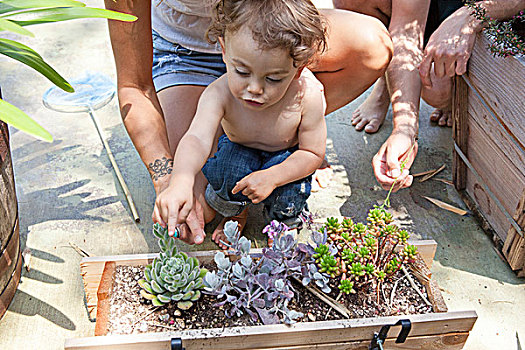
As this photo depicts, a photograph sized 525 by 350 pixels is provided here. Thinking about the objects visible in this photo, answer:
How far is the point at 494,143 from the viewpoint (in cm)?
190

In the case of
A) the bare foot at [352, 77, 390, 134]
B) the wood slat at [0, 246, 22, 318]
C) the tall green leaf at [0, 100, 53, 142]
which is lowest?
the wood slat at [0, 246, 22, 318]

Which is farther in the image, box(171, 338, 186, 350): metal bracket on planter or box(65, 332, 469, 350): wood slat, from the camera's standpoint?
box(65, 332, 469, 350): wood slat

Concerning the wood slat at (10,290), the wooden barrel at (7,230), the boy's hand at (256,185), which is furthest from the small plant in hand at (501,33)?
the wood slat at (10,290)

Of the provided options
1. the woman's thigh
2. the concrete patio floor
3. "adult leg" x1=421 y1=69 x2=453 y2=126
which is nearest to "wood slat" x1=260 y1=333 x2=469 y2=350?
the concrete patio floor

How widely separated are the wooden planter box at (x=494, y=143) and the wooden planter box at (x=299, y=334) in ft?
1.81

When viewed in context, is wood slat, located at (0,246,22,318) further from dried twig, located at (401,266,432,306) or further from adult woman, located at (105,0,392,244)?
dried twig, located at (401,266,432,306)

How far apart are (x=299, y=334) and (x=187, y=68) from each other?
1208 mm

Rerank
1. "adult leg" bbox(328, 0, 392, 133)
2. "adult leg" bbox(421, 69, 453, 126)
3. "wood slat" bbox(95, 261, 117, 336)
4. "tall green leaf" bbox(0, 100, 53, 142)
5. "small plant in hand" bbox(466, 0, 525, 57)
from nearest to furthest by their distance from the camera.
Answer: "tall green leaf" bbox(0, 100, 53, 142) < "wood slat" bbox(95, 261, 117, 336) < "small plant in hand" bbox(466, 0, 525, 57) < "adult leg" bbox(421, 69, 453, 126) < "adult leg" bbox(328, 0, 392, 133)

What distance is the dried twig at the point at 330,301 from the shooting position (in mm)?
1401

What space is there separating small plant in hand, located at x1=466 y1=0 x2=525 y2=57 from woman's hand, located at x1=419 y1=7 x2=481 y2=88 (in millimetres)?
33

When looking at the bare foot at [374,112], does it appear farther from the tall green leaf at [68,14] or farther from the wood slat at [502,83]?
the tall green leaf at [68,14]

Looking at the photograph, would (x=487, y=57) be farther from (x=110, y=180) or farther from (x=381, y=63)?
(x=110, y=180)

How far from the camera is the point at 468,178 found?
7.08 feet

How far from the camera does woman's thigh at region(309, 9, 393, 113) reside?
6.41 ft
